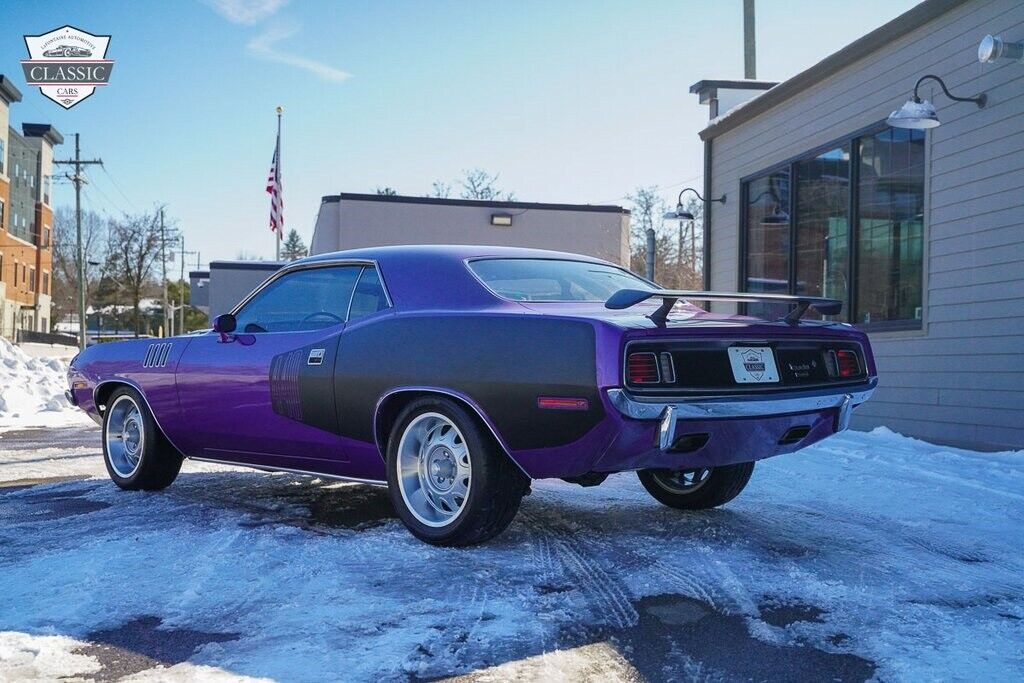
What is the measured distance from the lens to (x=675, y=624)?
3.15 meters

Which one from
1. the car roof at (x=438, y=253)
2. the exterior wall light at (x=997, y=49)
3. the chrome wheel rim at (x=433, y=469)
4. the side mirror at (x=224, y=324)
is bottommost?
the chrome wheel rim at (x=433, y=469)

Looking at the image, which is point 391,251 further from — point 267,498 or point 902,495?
point 902,495

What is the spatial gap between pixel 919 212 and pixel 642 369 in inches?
261

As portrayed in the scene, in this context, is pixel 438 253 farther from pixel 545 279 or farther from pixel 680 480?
pixel 680 480

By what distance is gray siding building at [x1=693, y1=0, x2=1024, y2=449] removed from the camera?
8.02 m

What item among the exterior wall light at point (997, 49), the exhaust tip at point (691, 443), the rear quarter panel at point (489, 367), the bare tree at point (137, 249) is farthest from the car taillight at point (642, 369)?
the bare tree at point (137, 249)

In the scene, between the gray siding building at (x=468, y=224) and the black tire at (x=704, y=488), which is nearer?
the black tire at (x=704, y=488)

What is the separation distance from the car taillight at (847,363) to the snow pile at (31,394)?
29.7 ft

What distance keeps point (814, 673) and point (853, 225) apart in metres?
8.26

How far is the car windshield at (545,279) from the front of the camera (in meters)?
4.34

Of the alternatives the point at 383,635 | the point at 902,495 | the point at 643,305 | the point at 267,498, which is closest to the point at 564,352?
the point at 643,305

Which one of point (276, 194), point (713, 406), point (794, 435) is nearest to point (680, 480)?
point (794, 435)

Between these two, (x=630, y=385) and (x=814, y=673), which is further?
(x=630, y=385)

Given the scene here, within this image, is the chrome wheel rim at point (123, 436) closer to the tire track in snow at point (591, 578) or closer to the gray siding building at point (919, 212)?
the tire track in snow at point (591, 578)
